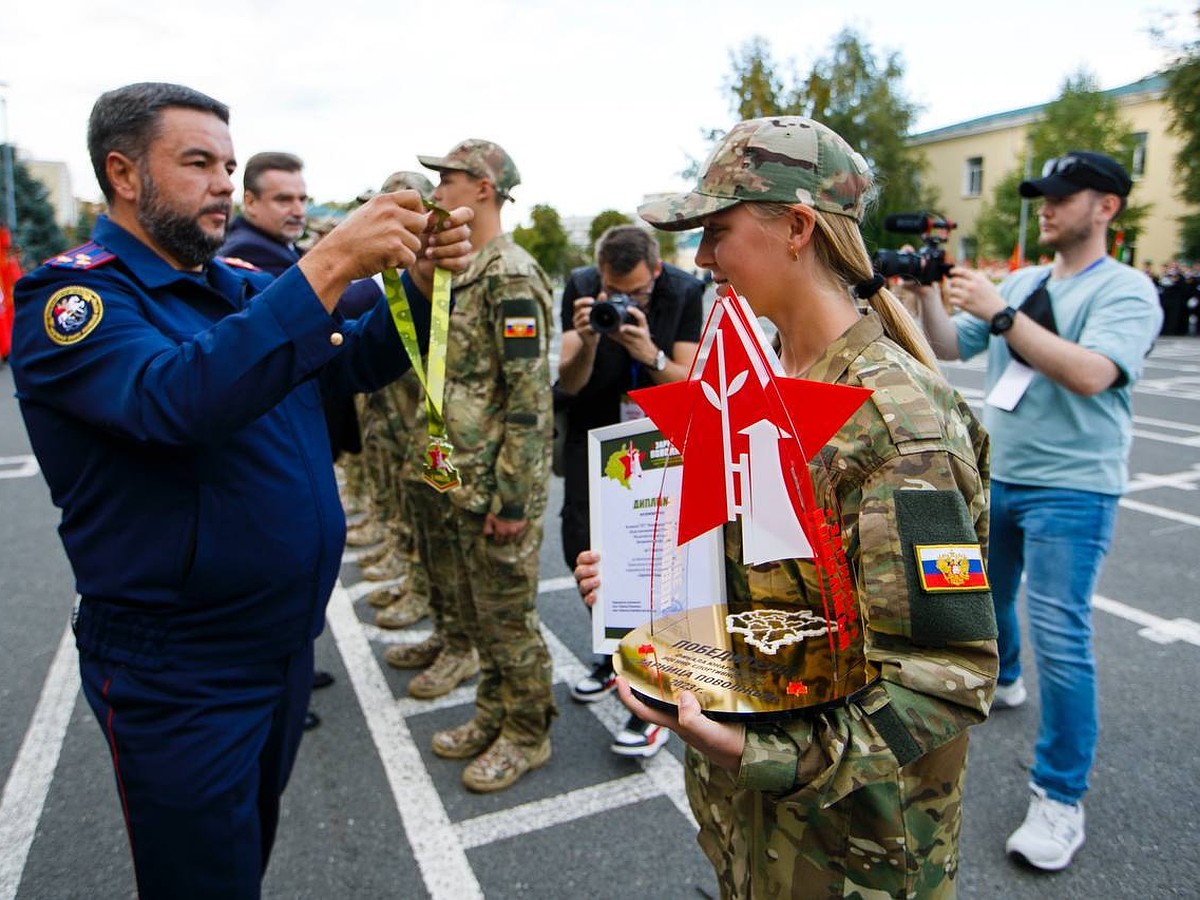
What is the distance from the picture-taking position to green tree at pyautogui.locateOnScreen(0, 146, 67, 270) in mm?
33781

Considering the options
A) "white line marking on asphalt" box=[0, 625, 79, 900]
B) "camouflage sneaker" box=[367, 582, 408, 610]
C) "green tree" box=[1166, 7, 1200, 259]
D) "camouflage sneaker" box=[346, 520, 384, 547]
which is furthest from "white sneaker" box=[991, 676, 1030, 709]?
"green tree" box=[1166, 7, 1200, 259]

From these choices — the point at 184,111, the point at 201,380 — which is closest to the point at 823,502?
the point at 201,380

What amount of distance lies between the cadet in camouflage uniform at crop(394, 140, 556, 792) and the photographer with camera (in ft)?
0.91

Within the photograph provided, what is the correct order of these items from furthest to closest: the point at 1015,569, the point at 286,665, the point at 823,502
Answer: the point at 1015,569 → the point at 286,665 → the point at 823,502

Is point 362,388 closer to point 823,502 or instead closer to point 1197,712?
point 823,502

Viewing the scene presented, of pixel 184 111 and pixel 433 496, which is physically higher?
pixel 184 111

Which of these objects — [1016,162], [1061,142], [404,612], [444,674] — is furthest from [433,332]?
[1016,162]

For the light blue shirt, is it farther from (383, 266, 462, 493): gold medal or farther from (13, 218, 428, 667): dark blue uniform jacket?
(13, 218, 428, 667): dark blue uniform jacket

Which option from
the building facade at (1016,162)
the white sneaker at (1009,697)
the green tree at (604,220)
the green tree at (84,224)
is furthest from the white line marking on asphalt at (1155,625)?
the green tree at (84,224)

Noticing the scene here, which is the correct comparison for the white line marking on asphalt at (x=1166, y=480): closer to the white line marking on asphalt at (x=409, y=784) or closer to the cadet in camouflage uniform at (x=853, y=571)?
the white line marking on asphalt at (x=409, y=784)

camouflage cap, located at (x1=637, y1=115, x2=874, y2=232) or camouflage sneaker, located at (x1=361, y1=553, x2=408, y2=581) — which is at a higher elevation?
camouflage cap, located at (x1=637, y1=115, x2=874, y2=232)

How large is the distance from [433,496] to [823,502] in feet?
8.33

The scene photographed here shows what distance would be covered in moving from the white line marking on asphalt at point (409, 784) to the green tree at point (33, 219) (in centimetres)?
3761

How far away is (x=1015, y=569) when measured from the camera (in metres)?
3.05
